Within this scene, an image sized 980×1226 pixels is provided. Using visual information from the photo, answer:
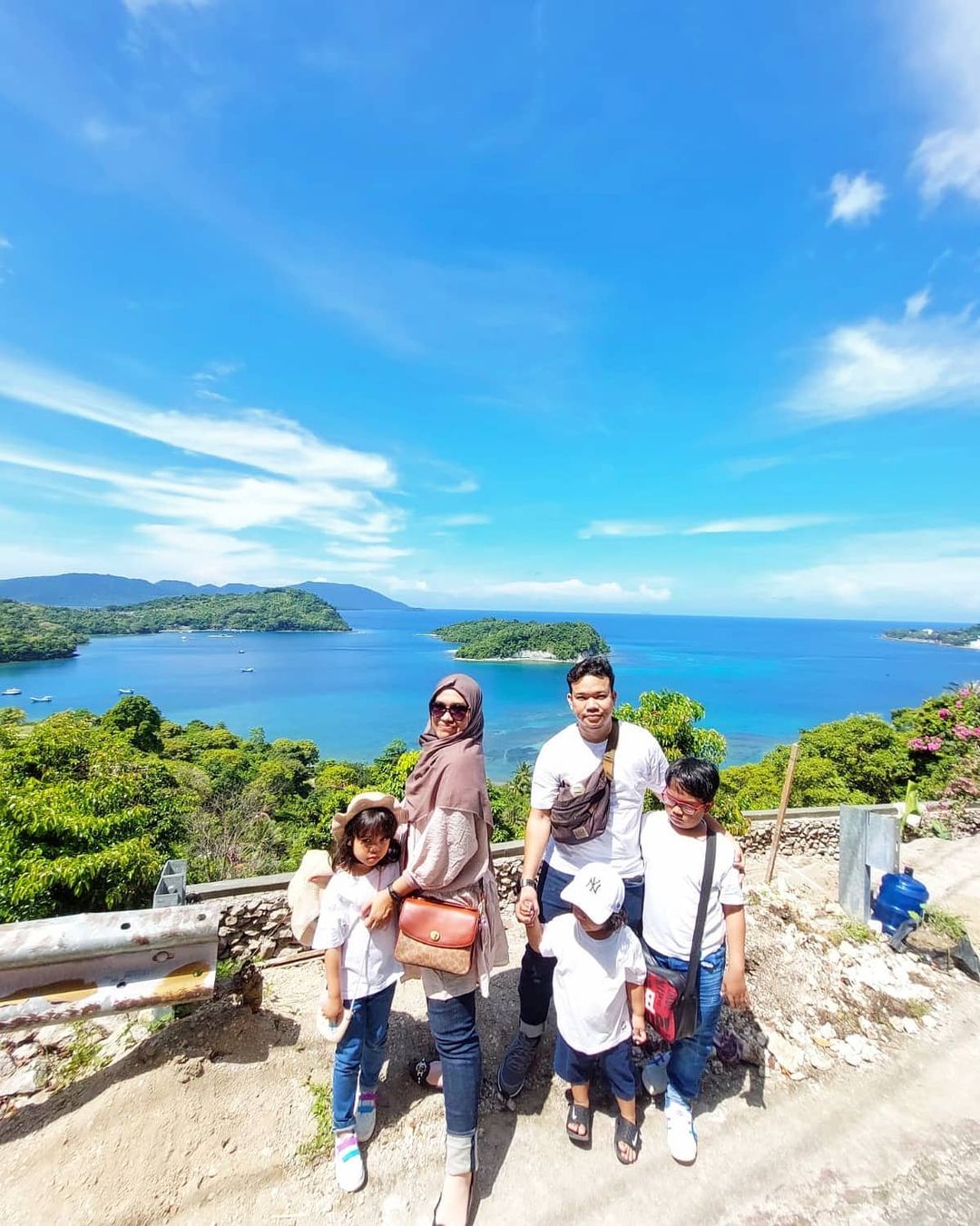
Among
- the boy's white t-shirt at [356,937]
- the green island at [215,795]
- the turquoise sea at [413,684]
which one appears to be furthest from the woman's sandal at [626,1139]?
the turquoise sea at [413,684]

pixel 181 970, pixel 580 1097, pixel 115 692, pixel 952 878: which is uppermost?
pixel 181 970

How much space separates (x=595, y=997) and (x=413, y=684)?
77.4 metres

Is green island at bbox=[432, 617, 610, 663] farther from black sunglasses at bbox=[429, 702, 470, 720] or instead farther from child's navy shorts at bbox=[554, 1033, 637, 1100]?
black sunglasses at bbox=[429, 702, 470, 720]

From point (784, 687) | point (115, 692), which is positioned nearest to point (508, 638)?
point (784, 687)

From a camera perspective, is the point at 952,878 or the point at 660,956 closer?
the point at 660,956

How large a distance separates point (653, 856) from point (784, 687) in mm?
87475

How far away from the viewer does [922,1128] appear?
2.22 metres

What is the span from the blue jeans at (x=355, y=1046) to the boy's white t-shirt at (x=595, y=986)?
2.29 ft

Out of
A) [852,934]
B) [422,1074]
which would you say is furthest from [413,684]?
[422,1074]

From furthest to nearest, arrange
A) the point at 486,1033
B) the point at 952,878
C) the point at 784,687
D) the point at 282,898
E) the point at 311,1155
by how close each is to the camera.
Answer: the point at 784,687 → the point at 952,878 → the point at 282,898 → the point at 486,1033 → the point at 311,1155

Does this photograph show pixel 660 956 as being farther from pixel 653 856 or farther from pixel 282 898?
pixel 282 898

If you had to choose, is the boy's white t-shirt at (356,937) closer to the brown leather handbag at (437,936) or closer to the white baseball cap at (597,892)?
the brown leather handbag at (437,936)

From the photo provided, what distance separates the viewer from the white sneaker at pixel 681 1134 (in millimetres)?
2014

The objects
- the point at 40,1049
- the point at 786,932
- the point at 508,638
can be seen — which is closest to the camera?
the point at 40,1049
